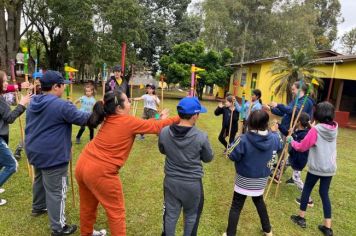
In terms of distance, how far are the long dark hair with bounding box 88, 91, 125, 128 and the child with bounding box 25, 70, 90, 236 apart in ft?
0.68

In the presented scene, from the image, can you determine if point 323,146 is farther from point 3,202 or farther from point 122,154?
point 3,202

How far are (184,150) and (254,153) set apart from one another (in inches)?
35.4

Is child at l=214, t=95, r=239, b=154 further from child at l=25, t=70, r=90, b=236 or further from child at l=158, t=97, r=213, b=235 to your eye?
child at l=25, t=70, r=90, b=236

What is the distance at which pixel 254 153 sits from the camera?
345 centimetres

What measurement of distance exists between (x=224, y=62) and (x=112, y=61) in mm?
8679

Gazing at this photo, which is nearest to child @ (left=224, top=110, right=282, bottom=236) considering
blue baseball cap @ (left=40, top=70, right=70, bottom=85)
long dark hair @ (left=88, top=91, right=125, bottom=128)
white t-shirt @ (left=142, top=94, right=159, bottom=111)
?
long dark hair @ (left=88, top=91, right=125, bottom=128)

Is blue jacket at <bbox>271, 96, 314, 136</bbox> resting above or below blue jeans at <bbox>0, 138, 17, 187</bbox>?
above

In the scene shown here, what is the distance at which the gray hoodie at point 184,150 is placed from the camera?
2.97 meters

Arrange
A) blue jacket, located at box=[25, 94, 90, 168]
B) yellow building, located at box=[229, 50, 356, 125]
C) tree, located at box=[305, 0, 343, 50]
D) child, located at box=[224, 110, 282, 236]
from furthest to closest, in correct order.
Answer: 1. tree, located at box=[305, 0, 343, 50]
2. yellow building, located at box=[229, 50, 356, 125]
3. child, located at box=[224, 110, 282, 236]
4. blue jacket, located at box=[25, 94, 90, 168]

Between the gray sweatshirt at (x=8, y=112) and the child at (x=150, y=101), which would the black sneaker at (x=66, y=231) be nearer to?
the gray sweatshirt at (x=8, y=112)

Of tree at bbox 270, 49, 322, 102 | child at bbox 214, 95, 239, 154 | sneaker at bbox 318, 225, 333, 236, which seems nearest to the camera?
sneaker at bbox 318, 225, 333, 236

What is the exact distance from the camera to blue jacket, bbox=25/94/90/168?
329cm

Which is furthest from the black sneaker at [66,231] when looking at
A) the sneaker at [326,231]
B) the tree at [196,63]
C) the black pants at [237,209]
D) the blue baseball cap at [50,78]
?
the tree at [196,63]

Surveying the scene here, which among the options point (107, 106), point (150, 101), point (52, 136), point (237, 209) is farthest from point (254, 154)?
point (150, 101)
